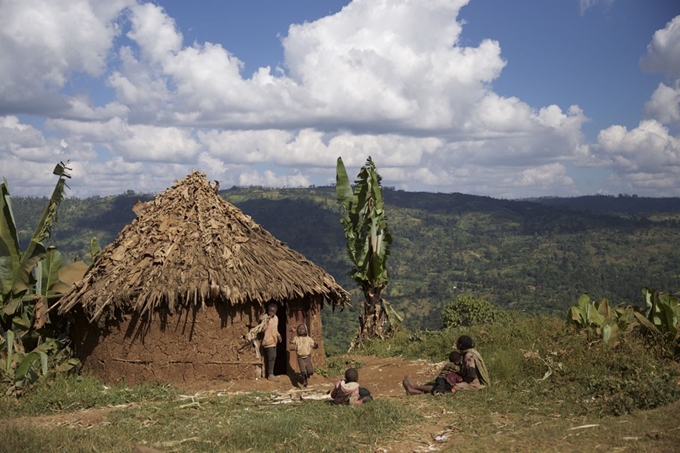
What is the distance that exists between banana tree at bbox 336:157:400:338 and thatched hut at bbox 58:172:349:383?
4481mm

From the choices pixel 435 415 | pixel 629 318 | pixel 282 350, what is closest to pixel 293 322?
pixel 282 350

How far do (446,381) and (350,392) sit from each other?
5.90ft

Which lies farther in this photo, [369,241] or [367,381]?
[369,241]

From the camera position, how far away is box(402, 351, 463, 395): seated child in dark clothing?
1025 centimetres

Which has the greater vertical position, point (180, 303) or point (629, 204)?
point (629, 204)

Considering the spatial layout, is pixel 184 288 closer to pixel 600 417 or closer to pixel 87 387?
pixel 87 387

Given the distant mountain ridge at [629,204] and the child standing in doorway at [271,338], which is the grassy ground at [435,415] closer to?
the child standing in doorway at [271,338]

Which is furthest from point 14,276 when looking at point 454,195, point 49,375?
point 454,195

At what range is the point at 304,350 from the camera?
11.8 metres

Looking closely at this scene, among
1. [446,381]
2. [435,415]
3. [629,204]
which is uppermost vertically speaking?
[629,204]

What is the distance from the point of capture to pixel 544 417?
856cm

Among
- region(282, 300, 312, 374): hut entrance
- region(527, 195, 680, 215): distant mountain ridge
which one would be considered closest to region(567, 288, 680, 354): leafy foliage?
region(282, 300, 312, 374): hut entrance

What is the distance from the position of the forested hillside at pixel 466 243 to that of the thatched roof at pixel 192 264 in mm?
34559

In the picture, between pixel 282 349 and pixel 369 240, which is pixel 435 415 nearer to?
pixel 282 349
